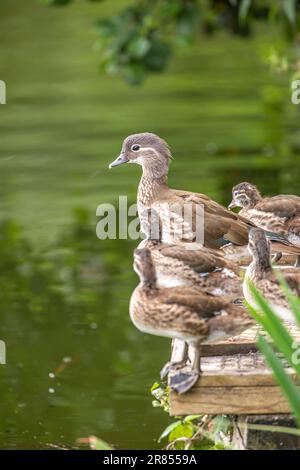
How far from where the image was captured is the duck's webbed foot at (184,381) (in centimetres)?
507

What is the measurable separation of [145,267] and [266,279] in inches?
20.8

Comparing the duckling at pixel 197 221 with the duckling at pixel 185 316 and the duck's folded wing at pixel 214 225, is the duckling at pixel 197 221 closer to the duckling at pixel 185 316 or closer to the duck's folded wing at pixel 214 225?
the duck's folded wing at pixel 214 225

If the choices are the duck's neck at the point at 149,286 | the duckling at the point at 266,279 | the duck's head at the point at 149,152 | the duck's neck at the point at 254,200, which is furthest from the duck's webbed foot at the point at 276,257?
the duck's neck at the point at 149,286

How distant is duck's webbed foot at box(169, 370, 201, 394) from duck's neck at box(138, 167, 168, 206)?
6.50 ft

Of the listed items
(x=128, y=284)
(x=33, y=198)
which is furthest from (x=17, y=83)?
(x=128, y=284)

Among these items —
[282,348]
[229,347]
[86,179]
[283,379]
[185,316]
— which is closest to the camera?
[283,379]

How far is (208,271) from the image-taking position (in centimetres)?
554

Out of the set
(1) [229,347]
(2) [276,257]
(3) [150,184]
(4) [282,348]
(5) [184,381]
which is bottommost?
(4) [282,348]

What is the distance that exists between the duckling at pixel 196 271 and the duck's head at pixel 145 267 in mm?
185

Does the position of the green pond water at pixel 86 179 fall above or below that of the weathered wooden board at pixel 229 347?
above

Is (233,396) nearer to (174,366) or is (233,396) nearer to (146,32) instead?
(174,366)

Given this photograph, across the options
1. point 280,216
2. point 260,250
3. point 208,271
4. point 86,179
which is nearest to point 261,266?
point 260,250

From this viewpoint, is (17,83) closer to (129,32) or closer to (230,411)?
(129,32)

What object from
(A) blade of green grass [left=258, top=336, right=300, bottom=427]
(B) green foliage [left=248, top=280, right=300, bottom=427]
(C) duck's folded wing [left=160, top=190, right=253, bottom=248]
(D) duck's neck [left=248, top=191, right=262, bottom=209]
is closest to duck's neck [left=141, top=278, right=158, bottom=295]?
(B) green foliage [left=248, top=280, right=300, bottom=427]
